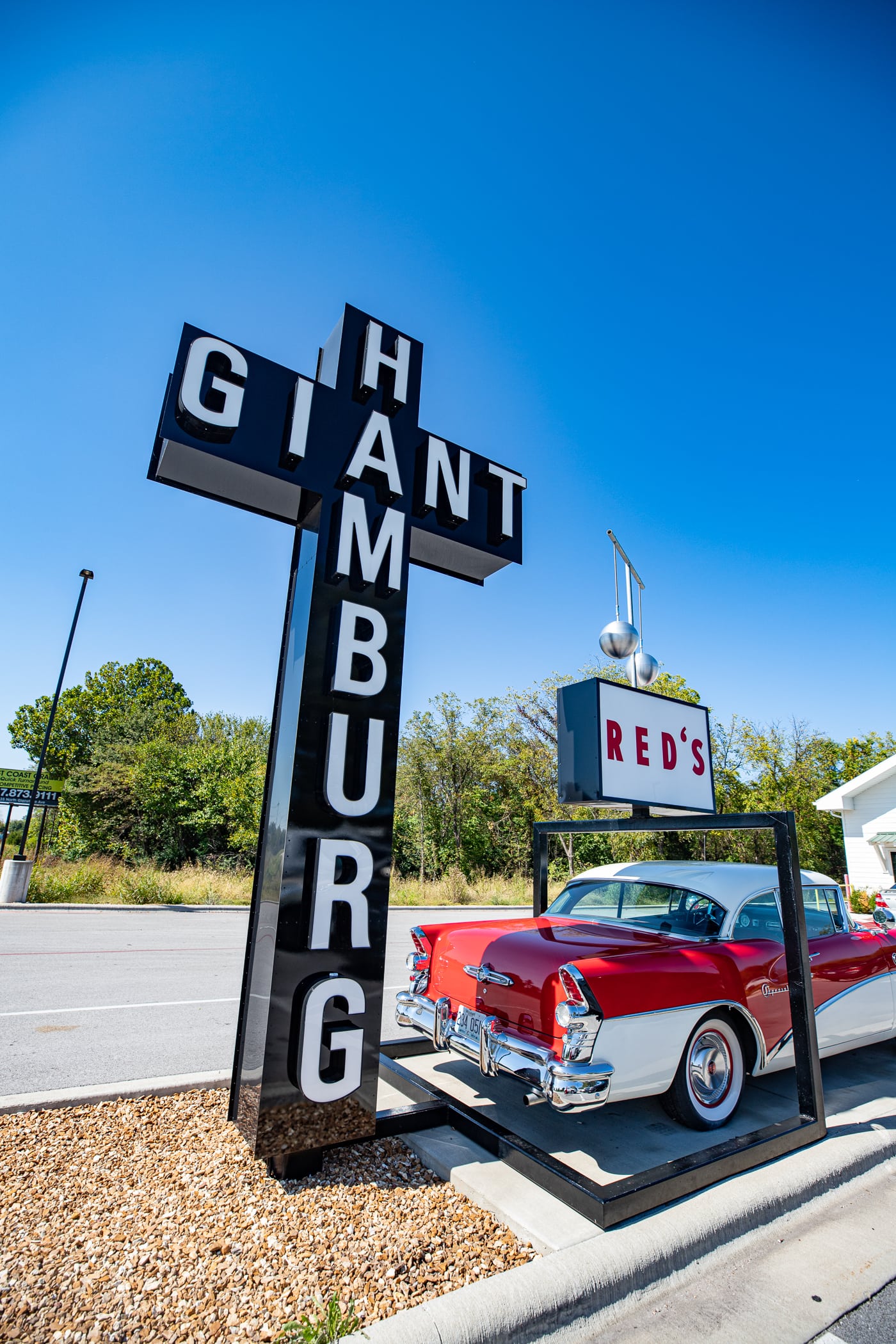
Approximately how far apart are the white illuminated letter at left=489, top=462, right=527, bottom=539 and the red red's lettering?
2.17 m

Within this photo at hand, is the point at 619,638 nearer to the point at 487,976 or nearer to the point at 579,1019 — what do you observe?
the point at 487,976

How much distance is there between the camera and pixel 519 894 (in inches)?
905

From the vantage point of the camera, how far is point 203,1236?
2.65 m

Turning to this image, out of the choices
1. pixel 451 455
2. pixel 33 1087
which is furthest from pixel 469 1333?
pixel 451 455

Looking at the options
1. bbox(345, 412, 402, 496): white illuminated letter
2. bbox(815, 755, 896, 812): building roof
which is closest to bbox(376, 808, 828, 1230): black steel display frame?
bbox(345, 412, 402, 496): white illuminated letter

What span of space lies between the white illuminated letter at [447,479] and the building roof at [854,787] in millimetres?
20695

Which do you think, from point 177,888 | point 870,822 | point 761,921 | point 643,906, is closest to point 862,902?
point 870,822

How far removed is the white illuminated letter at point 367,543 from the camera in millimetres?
3857

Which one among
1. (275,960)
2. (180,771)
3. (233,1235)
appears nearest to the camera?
(233,1235)

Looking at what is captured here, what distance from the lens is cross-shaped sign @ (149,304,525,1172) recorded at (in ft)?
10.8

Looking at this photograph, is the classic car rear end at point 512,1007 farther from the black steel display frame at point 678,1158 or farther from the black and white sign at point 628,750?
the black and white sign at point 628,750

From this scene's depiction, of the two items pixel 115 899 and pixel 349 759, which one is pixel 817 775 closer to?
pixel 115 899

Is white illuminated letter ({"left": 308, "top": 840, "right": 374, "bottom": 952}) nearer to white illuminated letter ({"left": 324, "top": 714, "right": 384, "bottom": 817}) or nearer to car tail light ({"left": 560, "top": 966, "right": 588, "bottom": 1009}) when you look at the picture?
white illuminated letter ({"left": 324, "top": 714, "right": 384, "bottom": 817})

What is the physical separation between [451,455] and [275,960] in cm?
338
